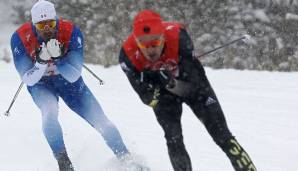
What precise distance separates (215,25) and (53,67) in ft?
31.2

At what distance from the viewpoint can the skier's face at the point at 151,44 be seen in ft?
14.1

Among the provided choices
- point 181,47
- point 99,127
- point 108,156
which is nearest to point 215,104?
point 181,47

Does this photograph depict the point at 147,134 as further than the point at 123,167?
Yes

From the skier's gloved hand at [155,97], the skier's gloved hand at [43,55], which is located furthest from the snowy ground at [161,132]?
the skier's gloved hand at [155,97]

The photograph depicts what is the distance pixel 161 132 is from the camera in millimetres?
8016

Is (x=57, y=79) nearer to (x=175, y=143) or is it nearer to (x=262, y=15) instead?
(x=175, y=143)

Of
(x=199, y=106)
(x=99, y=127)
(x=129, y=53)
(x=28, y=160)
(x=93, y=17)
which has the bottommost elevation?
(x=93, y=17)

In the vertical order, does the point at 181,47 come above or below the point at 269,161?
above

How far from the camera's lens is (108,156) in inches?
273

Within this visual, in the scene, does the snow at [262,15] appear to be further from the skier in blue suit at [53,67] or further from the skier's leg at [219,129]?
the skier's leg at [219,129]

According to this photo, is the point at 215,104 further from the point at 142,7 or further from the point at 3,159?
the point at 142,7

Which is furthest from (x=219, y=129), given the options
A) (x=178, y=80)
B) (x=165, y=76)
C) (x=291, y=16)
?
(x=291, y=16)

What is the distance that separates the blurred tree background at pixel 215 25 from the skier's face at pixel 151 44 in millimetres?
8836

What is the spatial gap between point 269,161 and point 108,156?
2.04m
